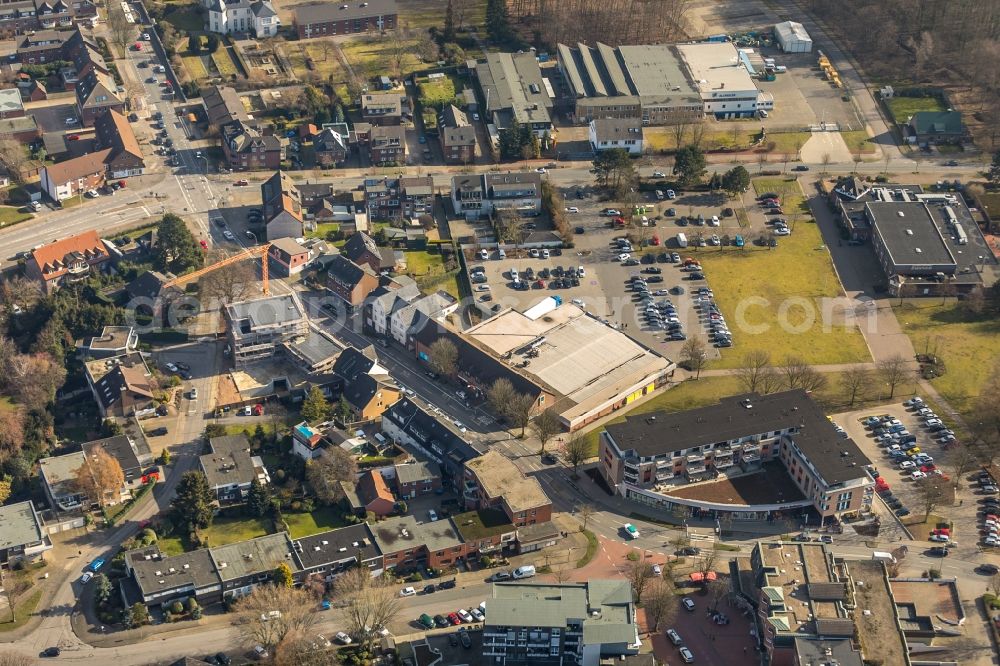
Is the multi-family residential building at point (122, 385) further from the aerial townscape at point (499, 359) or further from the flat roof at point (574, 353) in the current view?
the flat roof at point (574, 353)

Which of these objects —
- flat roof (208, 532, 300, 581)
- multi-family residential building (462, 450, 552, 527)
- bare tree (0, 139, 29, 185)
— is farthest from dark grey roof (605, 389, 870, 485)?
bare tree (0, 139, 29, 185)

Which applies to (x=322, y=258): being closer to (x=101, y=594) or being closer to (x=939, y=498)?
(x=101, y=594)

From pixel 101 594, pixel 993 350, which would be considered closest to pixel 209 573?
pixel 101 594

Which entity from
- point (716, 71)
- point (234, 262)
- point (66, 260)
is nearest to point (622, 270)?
point (234, 262)

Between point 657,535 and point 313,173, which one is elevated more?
point 313,173

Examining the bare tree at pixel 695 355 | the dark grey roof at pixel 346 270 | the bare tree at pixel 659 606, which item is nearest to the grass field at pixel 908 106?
the bare tree at pixel 695 355

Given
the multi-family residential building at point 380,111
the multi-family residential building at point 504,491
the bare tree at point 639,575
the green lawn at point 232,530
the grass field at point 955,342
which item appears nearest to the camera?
the bare tree at point 639,575

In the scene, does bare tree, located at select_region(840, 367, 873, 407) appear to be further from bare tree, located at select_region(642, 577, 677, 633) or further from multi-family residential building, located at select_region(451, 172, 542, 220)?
multi-family residential building, located at select_region(451, 172, 542, 220)
